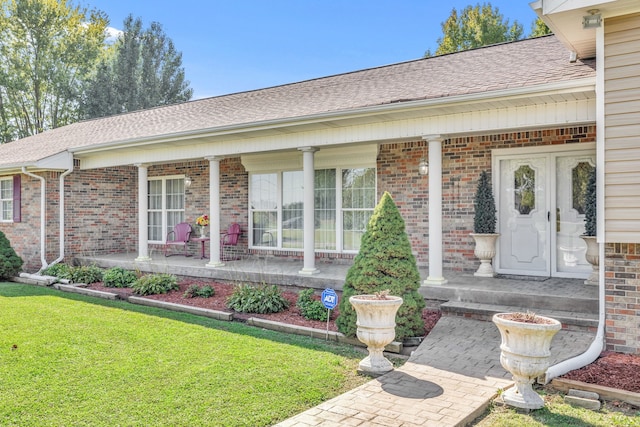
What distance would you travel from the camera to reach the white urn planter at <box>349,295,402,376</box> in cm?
473

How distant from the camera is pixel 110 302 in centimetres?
845

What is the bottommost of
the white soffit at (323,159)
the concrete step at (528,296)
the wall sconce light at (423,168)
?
the concrete step at (528,296)

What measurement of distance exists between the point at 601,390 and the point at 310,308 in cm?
382

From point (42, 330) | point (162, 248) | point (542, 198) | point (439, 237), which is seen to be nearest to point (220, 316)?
point (42, 330)

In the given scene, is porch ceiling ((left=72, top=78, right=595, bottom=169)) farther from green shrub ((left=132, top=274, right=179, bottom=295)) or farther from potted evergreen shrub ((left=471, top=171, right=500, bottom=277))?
green shrub ((left=132, top=274, right=179, bottom=295))

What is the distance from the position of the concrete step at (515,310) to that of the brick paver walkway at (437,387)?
0.40 feet

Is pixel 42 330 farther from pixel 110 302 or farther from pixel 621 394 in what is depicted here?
pixel 621 394

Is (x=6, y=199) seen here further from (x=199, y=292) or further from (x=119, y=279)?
(x=199, y=292)

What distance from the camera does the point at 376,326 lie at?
4.73 m

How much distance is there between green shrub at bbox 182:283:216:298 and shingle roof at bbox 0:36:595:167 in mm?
3091

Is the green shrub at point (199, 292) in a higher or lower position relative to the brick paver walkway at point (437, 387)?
higher

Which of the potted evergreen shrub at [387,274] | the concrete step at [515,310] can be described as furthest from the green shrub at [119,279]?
the concrete step at [515,310]

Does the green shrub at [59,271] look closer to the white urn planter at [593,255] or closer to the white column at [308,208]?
the white column at [308,208]

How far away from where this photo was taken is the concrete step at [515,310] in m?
5.64
